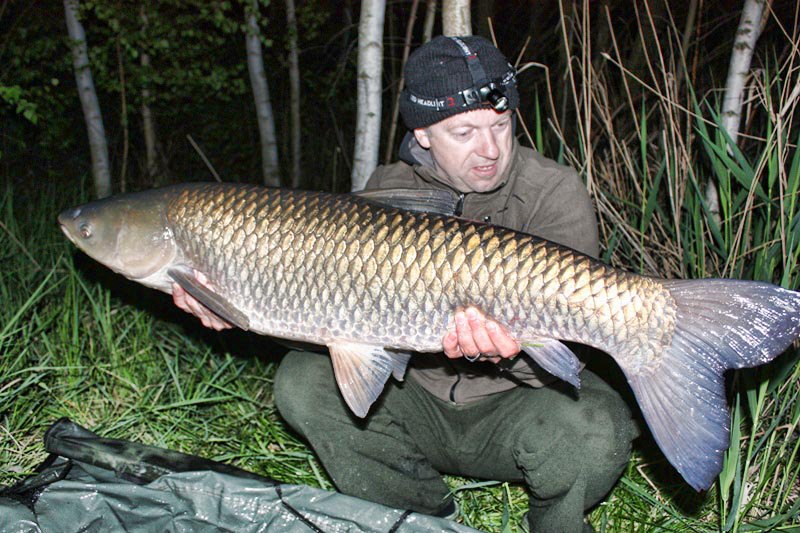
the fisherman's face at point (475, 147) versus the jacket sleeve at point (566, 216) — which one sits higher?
the fisherman's face at point (475, 147)

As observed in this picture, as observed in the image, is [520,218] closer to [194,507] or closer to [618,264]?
[618,264]

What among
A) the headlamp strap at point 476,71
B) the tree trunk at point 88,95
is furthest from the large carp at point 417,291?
the tree trunk at point 88,95

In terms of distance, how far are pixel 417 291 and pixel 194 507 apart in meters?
0.85

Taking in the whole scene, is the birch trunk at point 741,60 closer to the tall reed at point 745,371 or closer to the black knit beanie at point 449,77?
the tall reed at point 745,371

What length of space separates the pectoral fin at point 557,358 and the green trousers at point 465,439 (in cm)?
31

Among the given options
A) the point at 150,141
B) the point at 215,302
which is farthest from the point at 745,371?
the point at 150,141

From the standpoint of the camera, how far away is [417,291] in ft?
5.88

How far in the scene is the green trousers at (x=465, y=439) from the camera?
2.00m

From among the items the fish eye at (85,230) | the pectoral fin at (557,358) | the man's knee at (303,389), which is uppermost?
the fish eye at (85,230)

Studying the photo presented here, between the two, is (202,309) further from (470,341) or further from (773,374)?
(773,374)

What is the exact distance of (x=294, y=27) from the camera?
566cm

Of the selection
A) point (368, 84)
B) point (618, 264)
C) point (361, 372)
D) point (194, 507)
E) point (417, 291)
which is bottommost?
point (194, 507)

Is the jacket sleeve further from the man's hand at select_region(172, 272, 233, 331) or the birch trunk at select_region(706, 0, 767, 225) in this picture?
the man's hand at select_region(172, 272, 233, 331)

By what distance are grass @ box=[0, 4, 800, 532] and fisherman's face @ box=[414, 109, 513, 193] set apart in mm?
516
